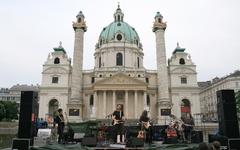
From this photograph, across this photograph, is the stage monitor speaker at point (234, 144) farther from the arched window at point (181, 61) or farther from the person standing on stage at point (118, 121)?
the arched window at point (181, 61)

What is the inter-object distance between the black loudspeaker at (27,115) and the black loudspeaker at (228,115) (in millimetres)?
8575

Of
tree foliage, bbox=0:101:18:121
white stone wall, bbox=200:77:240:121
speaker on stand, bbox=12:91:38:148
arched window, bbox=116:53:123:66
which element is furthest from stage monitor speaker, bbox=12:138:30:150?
white stone wall, bbox=200:77:240:121

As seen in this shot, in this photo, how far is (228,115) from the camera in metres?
11.7

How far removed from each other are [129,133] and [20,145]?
7076 millimetres

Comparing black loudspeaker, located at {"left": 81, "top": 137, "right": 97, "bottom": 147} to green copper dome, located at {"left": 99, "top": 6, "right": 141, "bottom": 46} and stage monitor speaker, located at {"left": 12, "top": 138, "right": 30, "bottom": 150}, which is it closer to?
stage monitor speaker, located at {"left": 12, "top": 138, "right": 30, "bottom": 150}

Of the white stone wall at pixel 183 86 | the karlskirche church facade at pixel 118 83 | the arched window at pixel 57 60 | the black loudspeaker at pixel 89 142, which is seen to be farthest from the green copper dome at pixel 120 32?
the black loudspeaker at pixel 89 142

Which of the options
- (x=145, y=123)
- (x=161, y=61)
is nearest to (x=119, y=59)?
(x=161, y=61)

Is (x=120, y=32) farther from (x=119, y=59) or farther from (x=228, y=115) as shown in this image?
(x=228, y=115)

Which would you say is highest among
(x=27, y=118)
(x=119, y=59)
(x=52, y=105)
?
(x=119, y=59)

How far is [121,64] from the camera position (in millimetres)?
60625

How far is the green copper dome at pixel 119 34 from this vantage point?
6353cm

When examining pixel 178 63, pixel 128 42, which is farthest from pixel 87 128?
pixel 128 42

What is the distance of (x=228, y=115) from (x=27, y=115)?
8987mm

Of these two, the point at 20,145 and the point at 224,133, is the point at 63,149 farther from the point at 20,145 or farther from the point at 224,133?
the point at 224,133
